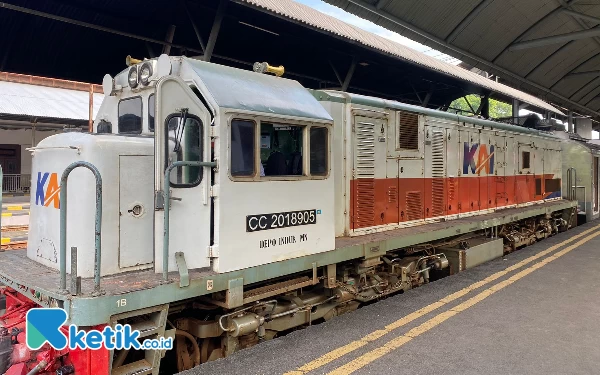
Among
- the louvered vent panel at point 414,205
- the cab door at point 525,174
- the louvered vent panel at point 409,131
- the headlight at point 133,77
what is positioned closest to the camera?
the headlight at point 133,77

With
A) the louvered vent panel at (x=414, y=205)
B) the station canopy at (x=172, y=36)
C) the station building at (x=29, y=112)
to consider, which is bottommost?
the louvered vent panel at (x=414, y=205)

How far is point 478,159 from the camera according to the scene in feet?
30.5

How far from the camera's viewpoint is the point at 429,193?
7.71 meters

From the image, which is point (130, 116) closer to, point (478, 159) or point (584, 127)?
point (478, 159)

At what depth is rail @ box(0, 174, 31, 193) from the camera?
20.3 meters

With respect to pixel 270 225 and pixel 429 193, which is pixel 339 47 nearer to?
pixel 429 193

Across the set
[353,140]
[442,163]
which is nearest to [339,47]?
[442,163]

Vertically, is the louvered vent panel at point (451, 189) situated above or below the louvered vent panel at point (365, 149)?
below

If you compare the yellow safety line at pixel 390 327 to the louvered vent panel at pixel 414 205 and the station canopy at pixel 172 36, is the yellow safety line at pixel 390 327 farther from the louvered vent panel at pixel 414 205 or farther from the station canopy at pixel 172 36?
the station canopy at pixel 172 36

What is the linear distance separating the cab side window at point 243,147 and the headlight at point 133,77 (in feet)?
4.68

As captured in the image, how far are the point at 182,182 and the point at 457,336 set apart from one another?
11.3 feet

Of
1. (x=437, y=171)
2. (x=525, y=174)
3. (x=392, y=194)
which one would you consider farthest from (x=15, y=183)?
(x=525, y=174)

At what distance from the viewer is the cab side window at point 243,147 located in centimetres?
397

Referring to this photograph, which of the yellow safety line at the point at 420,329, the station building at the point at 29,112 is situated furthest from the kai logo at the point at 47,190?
the station building at the point at 29,112
